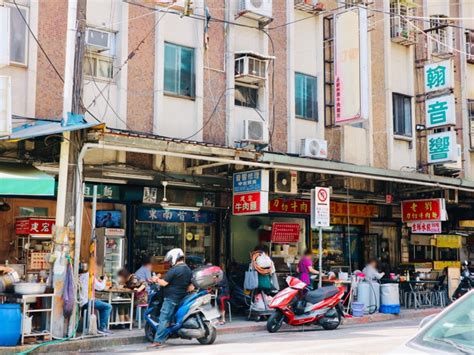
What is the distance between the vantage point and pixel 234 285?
17.1m

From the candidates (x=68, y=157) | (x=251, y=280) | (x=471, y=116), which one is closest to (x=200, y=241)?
(x=251, y=280)

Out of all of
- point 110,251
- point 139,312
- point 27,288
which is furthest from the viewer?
point 110,251

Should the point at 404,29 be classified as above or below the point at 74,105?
above

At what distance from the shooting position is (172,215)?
17.7 m

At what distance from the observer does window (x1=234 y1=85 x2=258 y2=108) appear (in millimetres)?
17344

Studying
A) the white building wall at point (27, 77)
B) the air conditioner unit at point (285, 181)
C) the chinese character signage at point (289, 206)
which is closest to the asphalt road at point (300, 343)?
the air conditioner unit at point (285, 181)

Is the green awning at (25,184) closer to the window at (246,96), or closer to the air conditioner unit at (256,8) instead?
the window at (246,96)

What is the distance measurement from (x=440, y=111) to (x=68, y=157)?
12.5 m

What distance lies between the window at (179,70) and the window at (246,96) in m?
1.49

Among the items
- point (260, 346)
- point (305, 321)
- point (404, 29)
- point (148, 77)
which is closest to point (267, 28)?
point (148, 77)

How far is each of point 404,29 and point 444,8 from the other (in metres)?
3.09

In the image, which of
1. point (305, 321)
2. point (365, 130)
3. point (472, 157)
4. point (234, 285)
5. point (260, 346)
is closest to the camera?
point (260, 346)

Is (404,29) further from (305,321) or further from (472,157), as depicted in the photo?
(305,321)

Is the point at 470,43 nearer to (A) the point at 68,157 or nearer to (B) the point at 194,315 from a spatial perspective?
(B) the point at 194,315
